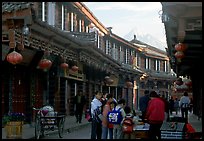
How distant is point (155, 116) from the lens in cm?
1152

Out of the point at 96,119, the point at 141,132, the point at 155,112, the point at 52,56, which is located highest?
the point at 52,56

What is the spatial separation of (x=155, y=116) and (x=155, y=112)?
0.10 m

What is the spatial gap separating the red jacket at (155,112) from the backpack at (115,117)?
2.63 feet

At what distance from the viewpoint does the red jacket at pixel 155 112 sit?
11474 millimetres

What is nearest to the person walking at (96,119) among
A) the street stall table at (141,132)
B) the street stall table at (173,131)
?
the street stall table at (141,132)

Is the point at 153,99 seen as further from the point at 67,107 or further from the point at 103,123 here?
the point at 67,107

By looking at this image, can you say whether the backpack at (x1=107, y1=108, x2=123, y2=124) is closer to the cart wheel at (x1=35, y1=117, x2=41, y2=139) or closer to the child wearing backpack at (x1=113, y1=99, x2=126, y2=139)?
the child wearing backpack at (x1=113, y1=99, x2=126, y2=139)

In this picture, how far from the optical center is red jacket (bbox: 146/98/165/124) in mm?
11474

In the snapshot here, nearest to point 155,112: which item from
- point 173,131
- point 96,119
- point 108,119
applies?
point 173,131

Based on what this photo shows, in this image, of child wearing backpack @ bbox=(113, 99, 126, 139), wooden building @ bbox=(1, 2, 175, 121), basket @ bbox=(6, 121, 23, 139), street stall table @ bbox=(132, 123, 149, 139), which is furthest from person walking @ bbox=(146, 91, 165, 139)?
wooden building @ bbox=(1, 2, 175, 121)

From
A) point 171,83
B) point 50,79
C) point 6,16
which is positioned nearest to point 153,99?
point 6,16

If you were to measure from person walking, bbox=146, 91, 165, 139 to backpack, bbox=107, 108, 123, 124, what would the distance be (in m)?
0.80

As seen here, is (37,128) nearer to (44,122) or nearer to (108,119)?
(44,122)

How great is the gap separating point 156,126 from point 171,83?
4965 cm
